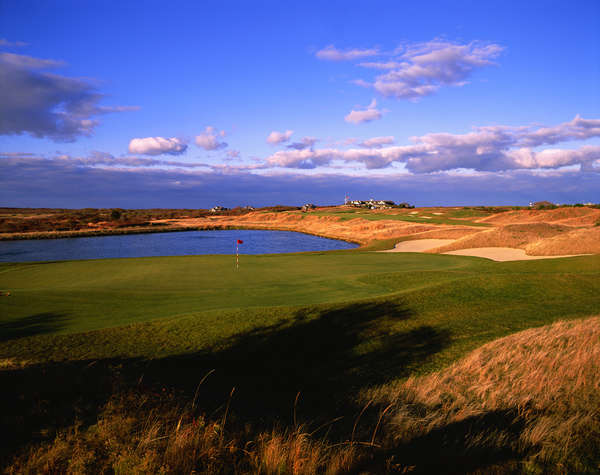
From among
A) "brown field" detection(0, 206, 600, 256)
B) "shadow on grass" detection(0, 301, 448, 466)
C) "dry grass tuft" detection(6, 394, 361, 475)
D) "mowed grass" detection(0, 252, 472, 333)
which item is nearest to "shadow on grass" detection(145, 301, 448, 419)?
"shadow on grass" detection(0, 301, 448, 466)

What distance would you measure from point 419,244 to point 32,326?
106ft

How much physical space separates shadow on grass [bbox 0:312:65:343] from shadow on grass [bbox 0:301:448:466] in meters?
2.95

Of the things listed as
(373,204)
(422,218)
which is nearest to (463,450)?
(422,218)

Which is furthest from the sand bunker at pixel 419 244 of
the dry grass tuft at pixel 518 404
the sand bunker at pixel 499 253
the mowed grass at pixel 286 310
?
the dry grass tuft at pixel 518 404

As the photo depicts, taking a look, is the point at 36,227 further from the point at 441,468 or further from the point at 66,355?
the point at 441,468

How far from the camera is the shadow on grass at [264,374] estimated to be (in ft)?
12.1

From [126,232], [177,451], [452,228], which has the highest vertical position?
[452,228]

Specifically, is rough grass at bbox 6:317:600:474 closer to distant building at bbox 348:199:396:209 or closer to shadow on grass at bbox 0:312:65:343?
shadow on grass at bbox 0:312:65:343

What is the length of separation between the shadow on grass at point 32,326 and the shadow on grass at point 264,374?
9.69 ft

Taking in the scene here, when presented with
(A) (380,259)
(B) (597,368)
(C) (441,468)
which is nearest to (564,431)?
(C) (441,468)

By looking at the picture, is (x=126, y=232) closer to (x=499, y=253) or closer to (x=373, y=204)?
(x=499, y=253)

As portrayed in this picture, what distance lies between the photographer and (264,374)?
6.18m

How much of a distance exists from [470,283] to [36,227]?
3028 inches

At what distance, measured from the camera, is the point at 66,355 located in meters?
6.59
